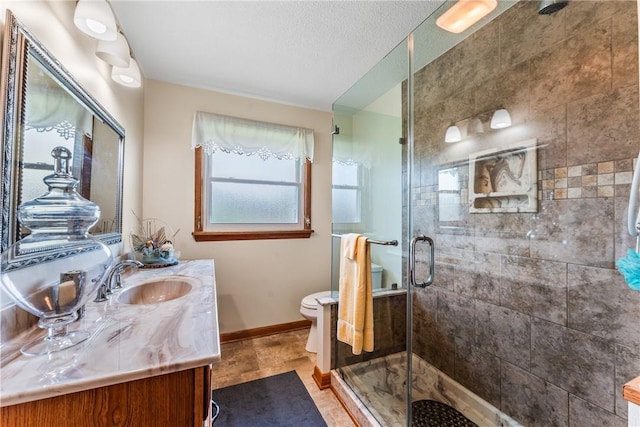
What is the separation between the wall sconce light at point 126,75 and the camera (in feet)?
4.90

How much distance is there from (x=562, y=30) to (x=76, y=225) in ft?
7.52

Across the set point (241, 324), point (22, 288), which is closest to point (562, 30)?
point (22, 288)

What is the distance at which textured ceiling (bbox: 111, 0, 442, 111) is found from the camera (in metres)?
1.52

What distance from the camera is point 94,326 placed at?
87 centimetres

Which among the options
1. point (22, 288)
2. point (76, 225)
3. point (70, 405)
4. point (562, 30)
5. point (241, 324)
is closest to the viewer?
point (70, 405)

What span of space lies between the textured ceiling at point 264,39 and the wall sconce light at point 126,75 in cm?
34

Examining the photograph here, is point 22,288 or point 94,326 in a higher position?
point 22,288

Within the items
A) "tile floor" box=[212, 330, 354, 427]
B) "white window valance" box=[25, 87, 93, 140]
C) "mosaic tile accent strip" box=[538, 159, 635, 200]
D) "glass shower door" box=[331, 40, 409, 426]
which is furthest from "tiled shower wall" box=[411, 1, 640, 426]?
"white window valance" box=[25, 87, 93, 140]

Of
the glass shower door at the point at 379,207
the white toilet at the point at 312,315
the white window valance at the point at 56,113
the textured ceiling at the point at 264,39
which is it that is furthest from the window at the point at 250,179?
the white window valance at the point at 56,113

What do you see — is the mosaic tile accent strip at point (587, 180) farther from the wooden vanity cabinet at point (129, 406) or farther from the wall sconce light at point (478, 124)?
the wooden vanity cabinet at point (129, 406)

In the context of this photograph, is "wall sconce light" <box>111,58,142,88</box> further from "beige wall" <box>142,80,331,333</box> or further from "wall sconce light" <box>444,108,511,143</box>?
"wall sconce light" <box>444,108,511,143</box>

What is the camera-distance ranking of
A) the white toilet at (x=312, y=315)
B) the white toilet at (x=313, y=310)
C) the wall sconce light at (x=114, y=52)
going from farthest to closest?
1. the white toilet at (x=312, y=315)
2. the white toilet at (x=313, y=310)
3. the wall sconce light at (x=114, y=52)

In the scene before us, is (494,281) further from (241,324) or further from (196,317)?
(241,324)

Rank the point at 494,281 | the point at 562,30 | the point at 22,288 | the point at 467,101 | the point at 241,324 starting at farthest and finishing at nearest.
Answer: the point at 241,324
the point at 467,101
the point at 494,281
the point at 562,30
the point at 22,288
